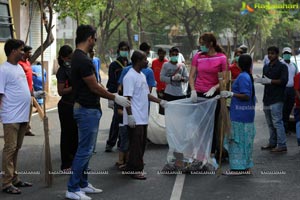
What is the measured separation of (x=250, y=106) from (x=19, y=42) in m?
3.09

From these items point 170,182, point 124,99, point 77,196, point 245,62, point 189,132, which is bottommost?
point 170,182

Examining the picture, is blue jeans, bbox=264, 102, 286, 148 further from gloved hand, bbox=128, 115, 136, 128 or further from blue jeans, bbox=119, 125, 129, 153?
gloved hand, bbox=128, 115, 136, 128

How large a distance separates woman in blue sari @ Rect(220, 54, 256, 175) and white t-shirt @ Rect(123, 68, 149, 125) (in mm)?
1189

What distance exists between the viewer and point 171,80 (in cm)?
970

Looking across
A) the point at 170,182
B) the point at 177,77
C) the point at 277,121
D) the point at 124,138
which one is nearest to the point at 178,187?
the point at 170,182

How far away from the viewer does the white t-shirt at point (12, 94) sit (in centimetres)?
639

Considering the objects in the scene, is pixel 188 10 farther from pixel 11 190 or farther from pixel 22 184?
pixel 11 190

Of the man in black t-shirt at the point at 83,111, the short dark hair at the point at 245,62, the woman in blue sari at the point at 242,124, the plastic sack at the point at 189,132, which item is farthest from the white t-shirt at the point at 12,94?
the short dark hair at the point at 245,62

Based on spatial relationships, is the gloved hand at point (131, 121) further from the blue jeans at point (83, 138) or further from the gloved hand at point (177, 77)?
the gloved hand at point (177, 77)

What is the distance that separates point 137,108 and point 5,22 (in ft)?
14.3

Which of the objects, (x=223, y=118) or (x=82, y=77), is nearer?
(x=82, y=77)

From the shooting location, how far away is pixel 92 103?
20.1 ft

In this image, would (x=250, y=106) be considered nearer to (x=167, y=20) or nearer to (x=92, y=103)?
(x=92, y=103)

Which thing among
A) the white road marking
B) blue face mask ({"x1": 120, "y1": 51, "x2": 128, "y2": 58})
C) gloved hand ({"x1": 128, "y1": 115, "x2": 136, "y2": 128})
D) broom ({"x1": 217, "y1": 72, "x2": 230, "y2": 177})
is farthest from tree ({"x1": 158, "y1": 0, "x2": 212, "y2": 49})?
gloved hand ({"x1": 128, "y1": 115, "x2": 136, "y2": 128})
